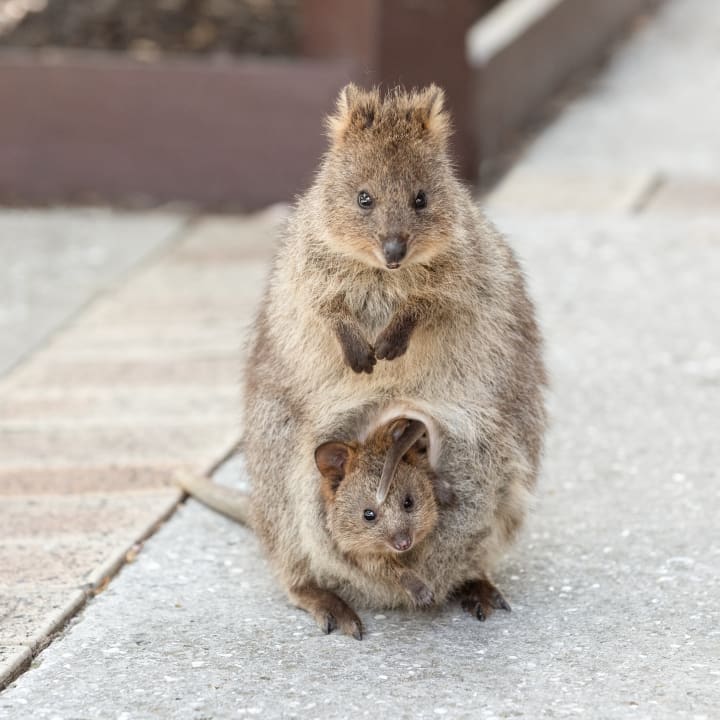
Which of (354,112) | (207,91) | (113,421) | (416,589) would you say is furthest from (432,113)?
(207,91)

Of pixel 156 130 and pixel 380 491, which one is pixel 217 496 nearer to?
pixel 380 491

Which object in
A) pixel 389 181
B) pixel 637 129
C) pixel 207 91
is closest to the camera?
pixel 389 181

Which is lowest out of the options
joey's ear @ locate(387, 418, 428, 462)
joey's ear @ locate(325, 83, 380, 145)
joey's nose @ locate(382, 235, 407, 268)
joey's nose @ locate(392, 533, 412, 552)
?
joey's nose @ locate(392, 533, 412, 552)

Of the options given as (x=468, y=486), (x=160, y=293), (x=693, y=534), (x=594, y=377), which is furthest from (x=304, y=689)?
(x=160, y=293)

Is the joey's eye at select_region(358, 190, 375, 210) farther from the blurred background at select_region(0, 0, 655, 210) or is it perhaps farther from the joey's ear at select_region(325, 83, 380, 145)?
the blurred background at select_region(0, 0, 655, 210)

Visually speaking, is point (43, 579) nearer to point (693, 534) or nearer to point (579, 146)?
point (693, 534)

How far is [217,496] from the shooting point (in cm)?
533

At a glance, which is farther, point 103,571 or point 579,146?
point 579,146

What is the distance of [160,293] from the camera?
26.6 ft

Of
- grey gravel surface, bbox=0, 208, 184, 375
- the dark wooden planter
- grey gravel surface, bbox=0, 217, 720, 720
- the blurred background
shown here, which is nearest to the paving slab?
the blurred background

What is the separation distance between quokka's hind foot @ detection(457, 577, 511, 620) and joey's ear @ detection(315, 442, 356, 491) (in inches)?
21.4

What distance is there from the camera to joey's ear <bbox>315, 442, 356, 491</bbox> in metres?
4.41

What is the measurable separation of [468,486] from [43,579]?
4.50 ft

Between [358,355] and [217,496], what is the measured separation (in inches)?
47.1
